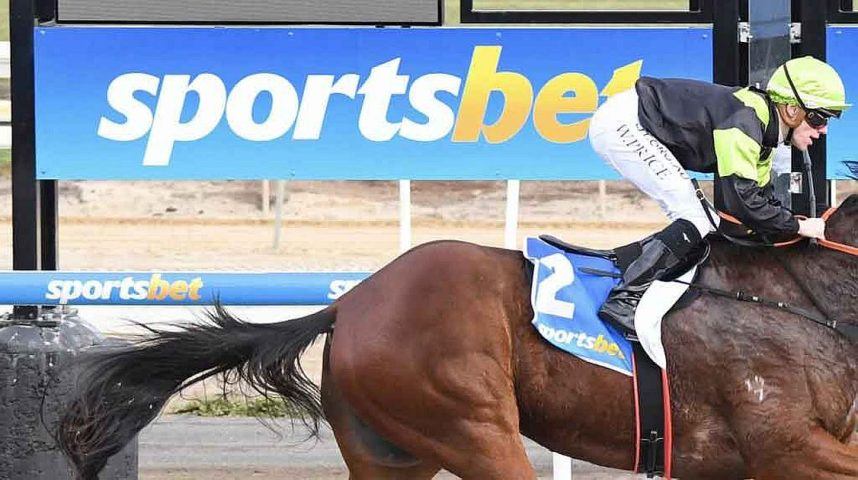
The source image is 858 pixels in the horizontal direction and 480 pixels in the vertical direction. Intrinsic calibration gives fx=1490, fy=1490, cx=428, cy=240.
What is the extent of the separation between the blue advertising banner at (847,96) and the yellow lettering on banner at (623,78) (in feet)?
2.34

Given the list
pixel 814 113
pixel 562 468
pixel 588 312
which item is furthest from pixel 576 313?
pixel 562 468

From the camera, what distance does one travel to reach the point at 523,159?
5.68 meters

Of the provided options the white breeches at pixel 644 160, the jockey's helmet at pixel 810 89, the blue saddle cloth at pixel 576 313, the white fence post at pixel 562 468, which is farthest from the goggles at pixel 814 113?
the white fence post at pixel 562 468

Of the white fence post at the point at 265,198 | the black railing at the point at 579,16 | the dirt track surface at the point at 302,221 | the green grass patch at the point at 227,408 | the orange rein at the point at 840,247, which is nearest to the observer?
the orange rein at the point at 840,247

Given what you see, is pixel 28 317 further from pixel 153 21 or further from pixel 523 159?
pixel 523 159

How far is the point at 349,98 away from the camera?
18.5 ft

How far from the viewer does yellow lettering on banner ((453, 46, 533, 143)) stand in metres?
5.62

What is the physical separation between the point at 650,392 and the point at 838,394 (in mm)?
523

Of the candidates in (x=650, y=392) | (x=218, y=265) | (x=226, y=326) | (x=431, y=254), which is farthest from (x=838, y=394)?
(x=218, y=265)

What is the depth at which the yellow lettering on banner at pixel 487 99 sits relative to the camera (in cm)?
562

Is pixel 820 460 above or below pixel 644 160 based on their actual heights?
below

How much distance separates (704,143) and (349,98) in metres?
1.71

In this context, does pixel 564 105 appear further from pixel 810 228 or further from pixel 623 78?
pixel 810 228

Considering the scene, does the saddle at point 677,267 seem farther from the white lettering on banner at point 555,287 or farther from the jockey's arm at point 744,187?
the jockey's arm at point 744,187
